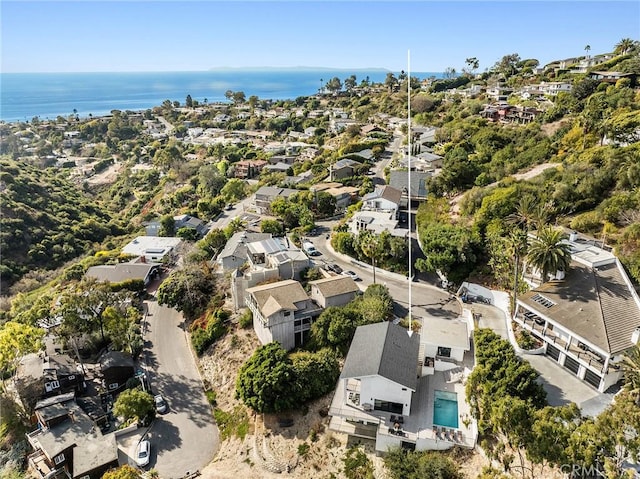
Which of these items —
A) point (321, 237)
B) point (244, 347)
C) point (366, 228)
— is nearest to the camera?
point (244, 347)

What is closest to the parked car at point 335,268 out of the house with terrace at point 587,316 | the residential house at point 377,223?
the residential house at point 377,223

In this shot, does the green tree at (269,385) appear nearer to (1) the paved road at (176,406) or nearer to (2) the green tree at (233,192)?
(1) the paved road at (176,406)

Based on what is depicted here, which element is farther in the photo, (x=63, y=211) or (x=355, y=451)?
(x=63, y=211)

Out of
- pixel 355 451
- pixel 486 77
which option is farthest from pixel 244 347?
pixel 486 77

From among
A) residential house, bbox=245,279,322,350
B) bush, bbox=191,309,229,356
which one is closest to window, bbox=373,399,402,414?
residential house, bbox=245,279,322,350

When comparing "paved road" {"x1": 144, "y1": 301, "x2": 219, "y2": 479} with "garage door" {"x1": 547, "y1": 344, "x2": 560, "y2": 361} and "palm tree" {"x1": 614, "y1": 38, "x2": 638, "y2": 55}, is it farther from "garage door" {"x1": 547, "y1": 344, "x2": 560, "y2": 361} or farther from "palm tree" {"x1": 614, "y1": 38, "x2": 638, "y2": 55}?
"palm tree" {"x1": 614, "y1": 38, "x2": 638, "y2": 55}

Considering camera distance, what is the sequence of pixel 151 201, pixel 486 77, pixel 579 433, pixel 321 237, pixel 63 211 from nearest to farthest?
pixel 579 433, pixel 321 237, pixel 63 211, pixel 151 201, pixel 486 77

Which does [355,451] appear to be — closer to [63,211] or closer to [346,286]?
[346,286]
